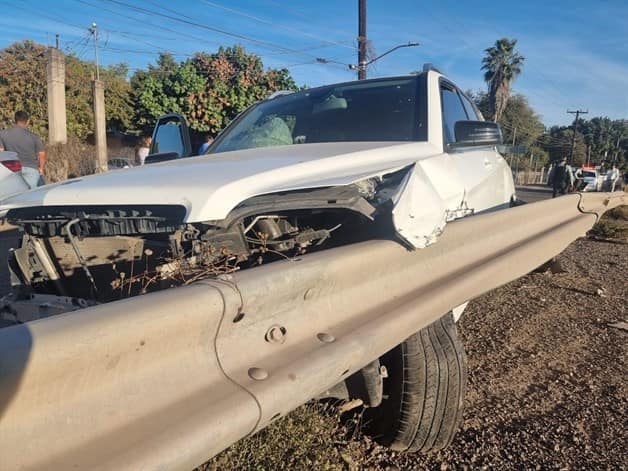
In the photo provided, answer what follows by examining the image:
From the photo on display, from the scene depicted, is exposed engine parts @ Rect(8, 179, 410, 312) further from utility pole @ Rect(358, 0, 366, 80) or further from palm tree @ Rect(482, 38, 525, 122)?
palm tree @ Rect(482, 38, 525, 122)

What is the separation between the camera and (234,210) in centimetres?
177

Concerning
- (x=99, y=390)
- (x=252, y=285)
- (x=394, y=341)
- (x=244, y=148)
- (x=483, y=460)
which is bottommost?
(x=483, y=460)

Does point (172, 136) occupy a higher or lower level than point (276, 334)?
higher

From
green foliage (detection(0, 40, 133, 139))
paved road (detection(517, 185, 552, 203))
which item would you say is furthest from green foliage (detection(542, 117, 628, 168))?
green foliage (detection(0, 40, 133, 139))

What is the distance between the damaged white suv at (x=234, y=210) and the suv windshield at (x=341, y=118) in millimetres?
20

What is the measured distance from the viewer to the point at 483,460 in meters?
2.28

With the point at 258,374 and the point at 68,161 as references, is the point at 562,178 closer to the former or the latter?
the point at 258,374

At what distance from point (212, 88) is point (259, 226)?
56.7 feet

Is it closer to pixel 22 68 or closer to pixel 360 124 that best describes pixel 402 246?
pixel 360 124

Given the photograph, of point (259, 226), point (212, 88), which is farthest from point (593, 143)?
point (259, 226)

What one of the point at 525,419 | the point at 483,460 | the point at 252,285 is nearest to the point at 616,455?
the point at 525,419

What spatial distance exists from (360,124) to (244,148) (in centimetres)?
84

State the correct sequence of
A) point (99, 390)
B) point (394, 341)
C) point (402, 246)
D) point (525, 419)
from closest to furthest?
point (99, 390)
point (394, 341)
point (402, 246)
point (525, 419)

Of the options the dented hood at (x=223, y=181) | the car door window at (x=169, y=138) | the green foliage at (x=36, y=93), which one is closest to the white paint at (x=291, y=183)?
the dented hood at (x=223, y=181)
